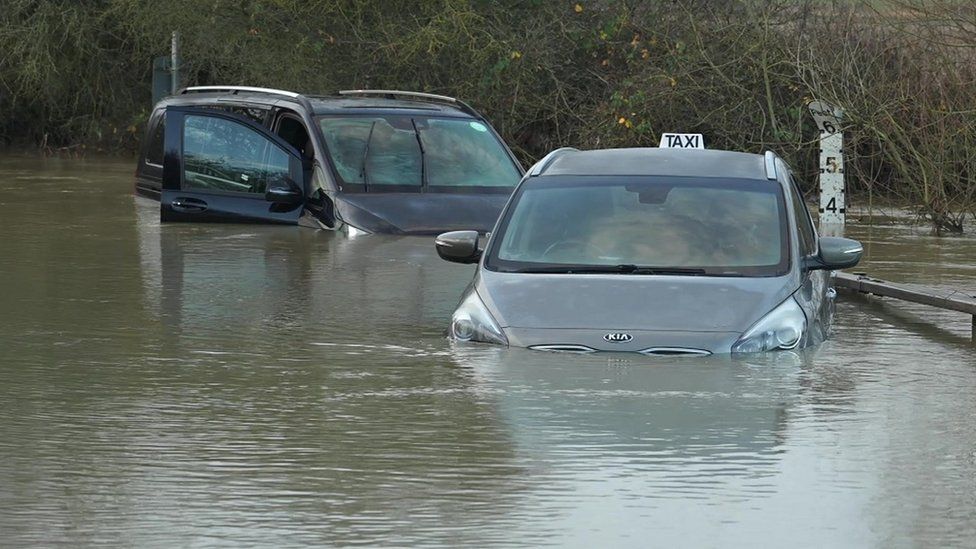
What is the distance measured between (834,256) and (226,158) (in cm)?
867

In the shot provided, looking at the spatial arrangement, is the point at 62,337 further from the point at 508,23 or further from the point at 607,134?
the point at 508,23

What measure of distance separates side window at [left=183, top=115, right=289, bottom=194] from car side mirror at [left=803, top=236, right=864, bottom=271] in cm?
791

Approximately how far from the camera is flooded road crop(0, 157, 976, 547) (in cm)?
637

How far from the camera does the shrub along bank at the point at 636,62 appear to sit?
63.7ft

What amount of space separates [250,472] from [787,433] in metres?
2.30

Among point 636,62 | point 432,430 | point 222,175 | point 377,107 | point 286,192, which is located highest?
point 636,62

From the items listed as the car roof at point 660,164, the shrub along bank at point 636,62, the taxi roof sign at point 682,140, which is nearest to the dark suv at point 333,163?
the taxi roof sign at point 682,140

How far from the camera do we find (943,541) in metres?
6.14

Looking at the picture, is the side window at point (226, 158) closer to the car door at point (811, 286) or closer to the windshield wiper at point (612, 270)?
the car door at point (811, 286)

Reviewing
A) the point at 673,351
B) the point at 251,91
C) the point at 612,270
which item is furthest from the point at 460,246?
the point at 251,91

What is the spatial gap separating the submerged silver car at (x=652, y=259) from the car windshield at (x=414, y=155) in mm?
5899

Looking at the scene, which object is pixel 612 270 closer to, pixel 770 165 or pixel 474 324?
pixel 474 324

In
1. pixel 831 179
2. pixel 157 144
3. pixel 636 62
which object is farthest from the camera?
pixel 636 62

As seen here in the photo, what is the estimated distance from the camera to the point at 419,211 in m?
16.7
